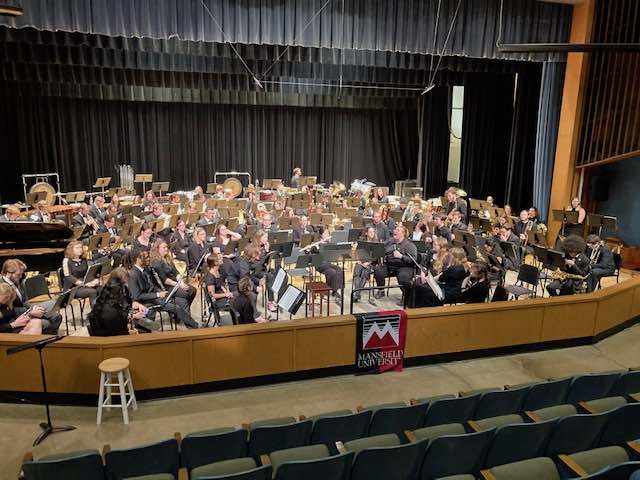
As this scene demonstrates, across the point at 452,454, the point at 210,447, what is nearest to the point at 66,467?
the point at 210,447

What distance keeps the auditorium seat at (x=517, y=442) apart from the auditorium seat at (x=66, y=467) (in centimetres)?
297

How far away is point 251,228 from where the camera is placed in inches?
440

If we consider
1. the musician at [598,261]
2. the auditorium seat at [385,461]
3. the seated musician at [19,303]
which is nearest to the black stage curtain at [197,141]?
the seated musician at [19,303]

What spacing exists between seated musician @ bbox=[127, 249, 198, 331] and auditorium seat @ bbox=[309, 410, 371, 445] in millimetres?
3955

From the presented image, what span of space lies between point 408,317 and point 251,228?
480 cm

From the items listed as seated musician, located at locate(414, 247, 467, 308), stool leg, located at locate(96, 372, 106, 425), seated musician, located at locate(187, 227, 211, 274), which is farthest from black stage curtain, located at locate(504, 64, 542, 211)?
stool leg, located at locate(96, 372, 106, 425)

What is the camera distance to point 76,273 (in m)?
8.94

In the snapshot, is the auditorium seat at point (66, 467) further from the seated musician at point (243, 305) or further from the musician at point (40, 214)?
the musician at point (40, 214)

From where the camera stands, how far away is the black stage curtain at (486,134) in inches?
719

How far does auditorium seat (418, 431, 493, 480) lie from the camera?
163 inches

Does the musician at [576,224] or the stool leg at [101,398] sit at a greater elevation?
the musician at [576,224]

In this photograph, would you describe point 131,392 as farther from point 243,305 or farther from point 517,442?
point 517,442

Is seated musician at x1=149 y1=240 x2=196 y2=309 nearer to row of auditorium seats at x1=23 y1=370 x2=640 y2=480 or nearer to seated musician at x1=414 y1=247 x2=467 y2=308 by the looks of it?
seated musician at x1=414 y1=247 x2=467 y2=308

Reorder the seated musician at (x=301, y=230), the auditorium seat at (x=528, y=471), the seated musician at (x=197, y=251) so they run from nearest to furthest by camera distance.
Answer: the auditorium seat at (x=528, y=471), the seated musician at (x=197, y=251), the seated musician at (x=301, y=230)
